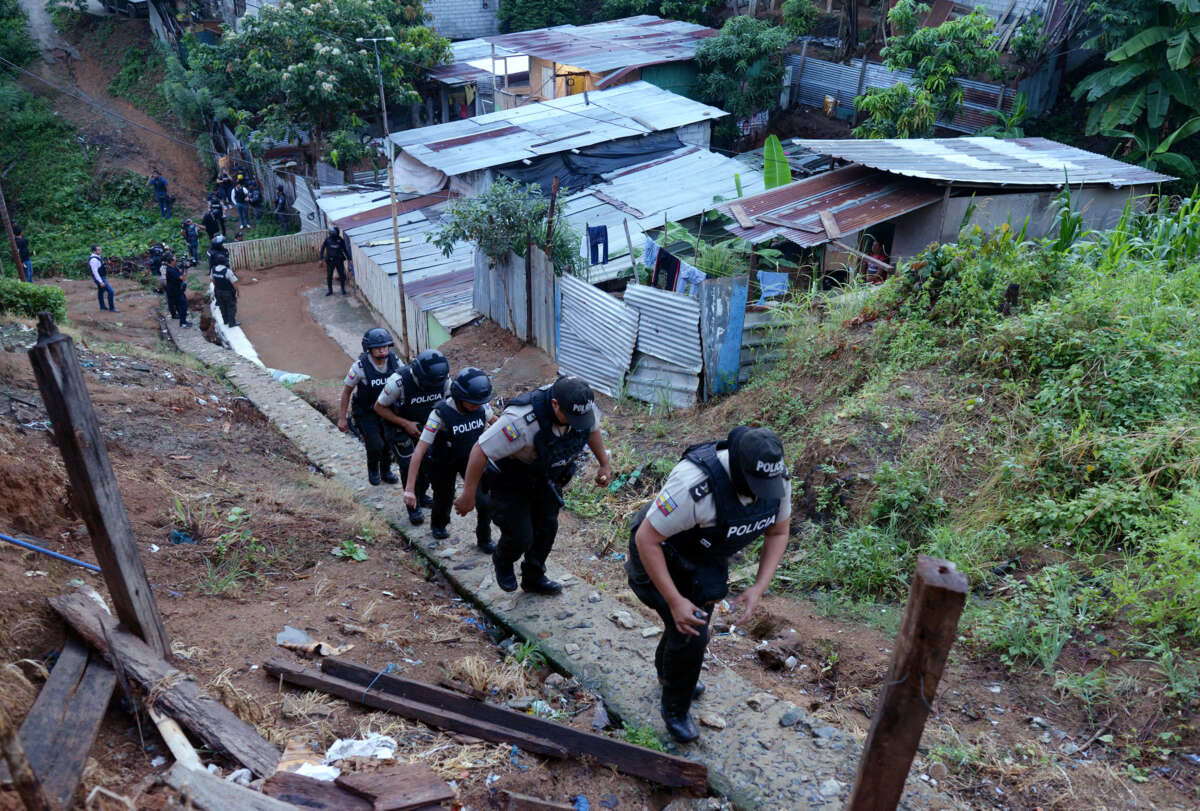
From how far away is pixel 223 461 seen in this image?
22.3 feet

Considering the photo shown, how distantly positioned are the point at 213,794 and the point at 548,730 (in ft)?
4.66

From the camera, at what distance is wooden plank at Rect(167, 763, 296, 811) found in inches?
103

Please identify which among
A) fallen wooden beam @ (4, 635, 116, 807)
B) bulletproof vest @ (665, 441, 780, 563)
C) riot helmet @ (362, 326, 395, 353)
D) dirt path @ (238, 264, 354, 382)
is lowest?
dirt path @ (238, 264, 354, 382)

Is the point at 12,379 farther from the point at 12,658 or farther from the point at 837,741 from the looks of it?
the point at 837,741

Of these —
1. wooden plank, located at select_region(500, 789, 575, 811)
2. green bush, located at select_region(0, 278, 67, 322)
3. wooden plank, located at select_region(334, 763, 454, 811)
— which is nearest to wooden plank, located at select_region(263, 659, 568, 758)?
wooden plank, located at select_region(500, 789, 575, 811)

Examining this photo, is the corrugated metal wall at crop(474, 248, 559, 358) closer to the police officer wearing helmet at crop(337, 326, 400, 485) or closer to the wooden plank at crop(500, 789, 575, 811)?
the police officer wearing helmet at crop(337, 326, 400, 485)

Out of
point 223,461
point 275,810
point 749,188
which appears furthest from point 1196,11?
point 275,810

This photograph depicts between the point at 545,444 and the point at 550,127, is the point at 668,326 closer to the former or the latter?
the point at 545,444

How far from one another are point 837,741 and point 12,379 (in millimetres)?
7326

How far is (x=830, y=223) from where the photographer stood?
9.48m

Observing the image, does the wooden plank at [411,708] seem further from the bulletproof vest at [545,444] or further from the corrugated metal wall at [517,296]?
the corrugated metal wall at [517,296]

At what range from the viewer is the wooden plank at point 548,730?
3.48 m

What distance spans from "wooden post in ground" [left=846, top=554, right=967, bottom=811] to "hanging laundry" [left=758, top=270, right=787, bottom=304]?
7105 mm

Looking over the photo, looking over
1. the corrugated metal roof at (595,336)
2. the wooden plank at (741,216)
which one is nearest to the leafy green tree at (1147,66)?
the wooden plank at (741,216)
